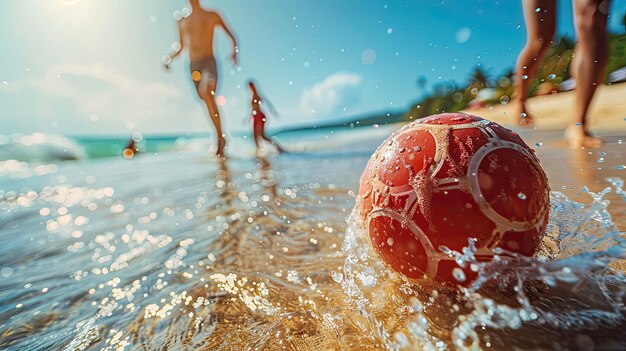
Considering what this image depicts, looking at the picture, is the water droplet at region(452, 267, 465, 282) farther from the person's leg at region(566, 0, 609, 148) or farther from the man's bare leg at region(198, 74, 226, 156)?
the man's bare leg at region(198, 74, 226, 156)

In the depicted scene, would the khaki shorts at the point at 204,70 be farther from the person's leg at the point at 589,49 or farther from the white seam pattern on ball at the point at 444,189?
the white seam pattern on ball at the point at 444,189

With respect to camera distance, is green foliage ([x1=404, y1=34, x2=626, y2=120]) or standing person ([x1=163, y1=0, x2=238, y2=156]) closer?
standing person ([x1=163, y1=0, x2=238, y2=156])

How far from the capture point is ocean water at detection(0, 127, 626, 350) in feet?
4.92

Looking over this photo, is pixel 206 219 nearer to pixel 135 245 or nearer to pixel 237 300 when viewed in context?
pixel 135 245

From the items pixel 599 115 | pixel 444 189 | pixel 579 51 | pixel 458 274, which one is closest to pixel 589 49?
pixel 579 51

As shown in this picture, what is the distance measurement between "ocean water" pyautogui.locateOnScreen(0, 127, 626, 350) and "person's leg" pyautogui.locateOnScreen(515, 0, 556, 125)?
1.38 m

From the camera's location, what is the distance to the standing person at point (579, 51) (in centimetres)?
384

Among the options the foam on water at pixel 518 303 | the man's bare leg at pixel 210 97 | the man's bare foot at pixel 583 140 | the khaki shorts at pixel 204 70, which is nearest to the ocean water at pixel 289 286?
the foam on water at pixel 518 303

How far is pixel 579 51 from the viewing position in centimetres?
409

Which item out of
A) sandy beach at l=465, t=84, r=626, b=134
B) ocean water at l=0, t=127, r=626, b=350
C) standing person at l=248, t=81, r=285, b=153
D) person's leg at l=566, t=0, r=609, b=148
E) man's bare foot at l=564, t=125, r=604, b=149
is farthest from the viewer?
standing person at l=248, t=81, r=285, b=153

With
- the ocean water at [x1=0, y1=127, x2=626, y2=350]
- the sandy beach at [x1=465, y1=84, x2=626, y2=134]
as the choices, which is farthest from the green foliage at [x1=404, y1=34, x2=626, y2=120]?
the ocean water at [x1=0, y1=127, x2=626, y2=350]

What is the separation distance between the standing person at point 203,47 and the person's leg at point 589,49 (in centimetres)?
653

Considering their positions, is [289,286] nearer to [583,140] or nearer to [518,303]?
[518,303]

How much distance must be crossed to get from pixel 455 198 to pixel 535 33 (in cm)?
392
